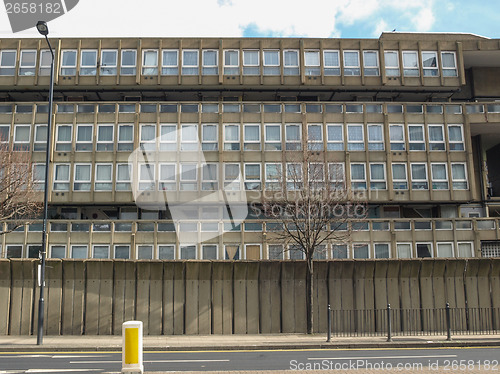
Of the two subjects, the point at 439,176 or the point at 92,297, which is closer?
the point at 92,297

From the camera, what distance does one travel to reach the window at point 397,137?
38.2m

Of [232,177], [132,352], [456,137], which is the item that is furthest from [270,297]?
[456,137]

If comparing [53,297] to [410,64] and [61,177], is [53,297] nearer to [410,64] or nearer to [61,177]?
[61,177]

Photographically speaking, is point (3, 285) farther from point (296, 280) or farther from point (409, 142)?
point (409, 142)

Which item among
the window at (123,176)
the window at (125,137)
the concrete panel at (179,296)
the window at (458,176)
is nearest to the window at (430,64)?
the window at (458,176)

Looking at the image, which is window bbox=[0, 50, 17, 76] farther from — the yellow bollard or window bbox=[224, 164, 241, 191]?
the yellow bollard

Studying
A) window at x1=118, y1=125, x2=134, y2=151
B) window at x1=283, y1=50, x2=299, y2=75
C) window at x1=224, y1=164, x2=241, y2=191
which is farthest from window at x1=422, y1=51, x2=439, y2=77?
window at x1=118, y1=125, x2=134, y2=151

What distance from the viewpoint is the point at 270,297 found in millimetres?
20234

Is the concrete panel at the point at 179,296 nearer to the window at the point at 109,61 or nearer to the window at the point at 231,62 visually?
the window at the point at 231,62

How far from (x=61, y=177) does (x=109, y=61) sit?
989 cm

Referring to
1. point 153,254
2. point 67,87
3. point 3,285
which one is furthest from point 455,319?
point 67,87

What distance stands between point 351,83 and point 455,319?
23.9 meters

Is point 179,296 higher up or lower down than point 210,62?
lower down

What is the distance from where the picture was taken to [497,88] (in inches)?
1697
